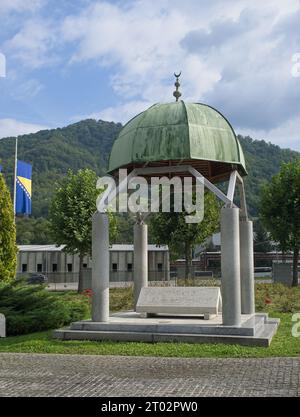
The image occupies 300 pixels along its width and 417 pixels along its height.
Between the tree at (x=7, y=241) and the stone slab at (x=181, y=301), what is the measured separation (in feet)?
24.9

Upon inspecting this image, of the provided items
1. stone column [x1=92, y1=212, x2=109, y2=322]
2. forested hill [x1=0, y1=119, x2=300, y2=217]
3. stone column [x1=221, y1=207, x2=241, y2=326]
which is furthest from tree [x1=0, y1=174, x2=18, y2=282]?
forested hill [x1=0, y1=119, x2=300, y2=217]

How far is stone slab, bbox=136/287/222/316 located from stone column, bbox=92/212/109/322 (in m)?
1.60

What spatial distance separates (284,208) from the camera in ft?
105

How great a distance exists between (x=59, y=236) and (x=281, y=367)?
23.1m

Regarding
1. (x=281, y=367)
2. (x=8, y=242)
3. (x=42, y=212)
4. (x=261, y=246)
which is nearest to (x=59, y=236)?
(x=8, y=242)

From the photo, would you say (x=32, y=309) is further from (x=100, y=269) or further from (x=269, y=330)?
(x=269, y=330)

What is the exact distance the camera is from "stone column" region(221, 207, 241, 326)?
41.4 feet

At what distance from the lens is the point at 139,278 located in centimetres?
1714

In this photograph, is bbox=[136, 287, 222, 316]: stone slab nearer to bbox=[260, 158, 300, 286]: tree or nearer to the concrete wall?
bbox=[260, 158, 300, 286]: tree

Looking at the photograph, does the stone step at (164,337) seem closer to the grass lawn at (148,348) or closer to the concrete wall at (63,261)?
the grass lawn at (148,348)

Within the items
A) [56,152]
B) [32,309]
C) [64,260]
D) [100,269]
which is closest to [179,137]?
[100,269]

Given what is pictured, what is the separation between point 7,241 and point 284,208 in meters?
17.8

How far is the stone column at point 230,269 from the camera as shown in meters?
12.6
